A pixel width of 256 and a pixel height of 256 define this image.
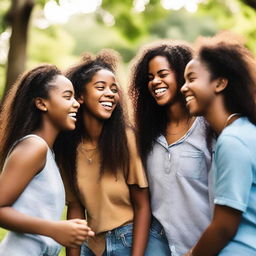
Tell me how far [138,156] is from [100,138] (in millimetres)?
295

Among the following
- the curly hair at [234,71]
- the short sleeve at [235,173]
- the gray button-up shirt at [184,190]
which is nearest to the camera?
the short sleeve at [235,173]

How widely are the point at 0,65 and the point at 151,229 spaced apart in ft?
39.4

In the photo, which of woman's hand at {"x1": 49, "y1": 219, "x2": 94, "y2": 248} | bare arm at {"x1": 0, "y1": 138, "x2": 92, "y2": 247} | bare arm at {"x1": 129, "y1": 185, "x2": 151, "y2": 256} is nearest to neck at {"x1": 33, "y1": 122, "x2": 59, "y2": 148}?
bare arm at {"x1": 0, "y1": 138, "x2": 92, "y2": 247}

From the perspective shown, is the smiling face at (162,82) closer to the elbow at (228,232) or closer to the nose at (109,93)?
the nose at (109,93)

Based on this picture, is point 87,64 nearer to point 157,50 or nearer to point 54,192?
point 157,50

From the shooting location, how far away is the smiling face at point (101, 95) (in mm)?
3906

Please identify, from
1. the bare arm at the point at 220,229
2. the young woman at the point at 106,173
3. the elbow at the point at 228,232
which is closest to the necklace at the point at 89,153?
the young woman at the point at 106,173

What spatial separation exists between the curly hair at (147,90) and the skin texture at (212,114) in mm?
693

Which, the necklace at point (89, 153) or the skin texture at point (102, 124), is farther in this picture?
the necklace at point (89, 153)

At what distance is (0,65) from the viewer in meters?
15.2

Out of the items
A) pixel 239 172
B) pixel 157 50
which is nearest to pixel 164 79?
pixel 157 50

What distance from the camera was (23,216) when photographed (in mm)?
3154

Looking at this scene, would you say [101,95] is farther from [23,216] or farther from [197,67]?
[23,216]

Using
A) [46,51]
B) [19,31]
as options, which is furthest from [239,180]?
[46,51]
